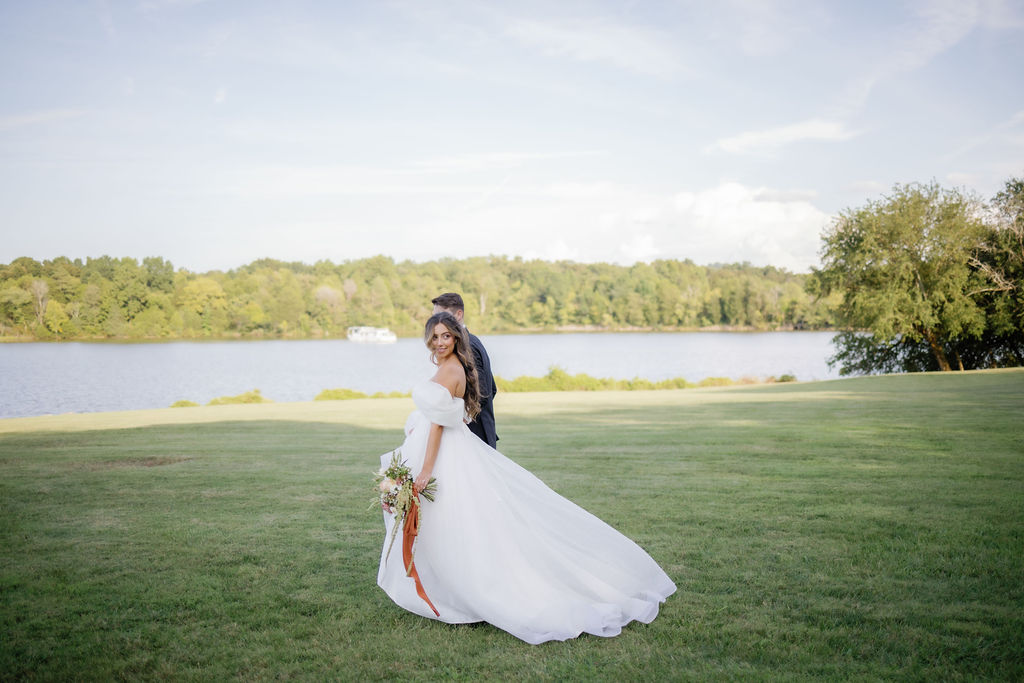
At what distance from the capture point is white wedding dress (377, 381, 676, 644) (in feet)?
15.5

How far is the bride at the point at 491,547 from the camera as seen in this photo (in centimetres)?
475

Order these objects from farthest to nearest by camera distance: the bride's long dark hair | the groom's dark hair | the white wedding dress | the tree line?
the tree line
the groom's dark hair
the bride's long dark hair
the white wedding dress

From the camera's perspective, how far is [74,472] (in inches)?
388

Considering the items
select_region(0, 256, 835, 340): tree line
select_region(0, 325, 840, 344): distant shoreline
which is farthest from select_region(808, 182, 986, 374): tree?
select_region(0, 325, 840, 344): distant shoreline

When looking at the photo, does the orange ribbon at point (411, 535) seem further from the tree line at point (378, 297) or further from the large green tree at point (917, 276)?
the tree line at point (378, 297)

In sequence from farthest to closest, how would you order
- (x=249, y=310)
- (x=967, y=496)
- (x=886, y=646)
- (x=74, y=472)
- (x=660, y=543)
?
(x=249, y=310) → (x=74, y=472) → (x=967, y=496) → (x=660, y=543) → (x=886, y=646)

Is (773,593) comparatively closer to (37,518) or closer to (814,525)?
(814,525)

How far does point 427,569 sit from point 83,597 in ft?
8.90

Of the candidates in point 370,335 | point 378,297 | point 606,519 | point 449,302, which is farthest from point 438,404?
point 378,297

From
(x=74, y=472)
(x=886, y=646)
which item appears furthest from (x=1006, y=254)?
(x=74, y=472)

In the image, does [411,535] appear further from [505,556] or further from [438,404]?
[438,404]

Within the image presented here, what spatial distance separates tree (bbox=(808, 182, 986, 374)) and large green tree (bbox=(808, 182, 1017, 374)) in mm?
46

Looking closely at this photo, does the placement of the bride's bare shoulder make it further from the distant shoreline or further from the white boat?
the white boat

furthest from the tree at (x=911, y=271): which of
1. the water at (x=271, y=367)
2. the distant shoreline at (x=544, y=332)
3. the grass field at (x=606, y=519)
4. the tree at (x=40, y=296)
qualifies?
the tree at (x=40, y=296)
